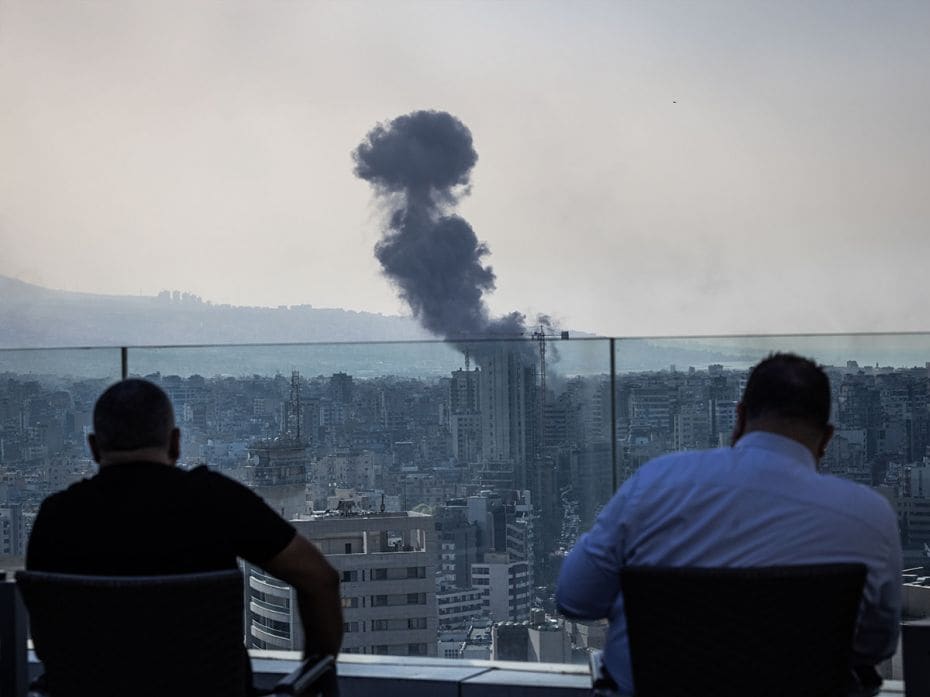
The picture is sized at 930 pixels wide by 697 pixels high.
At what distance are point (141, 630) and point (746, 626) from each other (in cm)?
92

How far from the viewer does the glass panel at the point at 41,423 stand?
4105mm

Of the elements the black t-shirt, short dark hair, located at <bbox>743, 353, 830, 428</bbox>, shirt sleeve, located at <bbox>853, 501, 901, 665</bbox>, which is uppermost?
short dark hair, located at <bbox>743, 353, 830, 428</bbox>

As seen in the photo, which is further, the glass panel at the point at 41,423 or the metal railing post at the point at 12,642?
the glass panel at the point at 41,423

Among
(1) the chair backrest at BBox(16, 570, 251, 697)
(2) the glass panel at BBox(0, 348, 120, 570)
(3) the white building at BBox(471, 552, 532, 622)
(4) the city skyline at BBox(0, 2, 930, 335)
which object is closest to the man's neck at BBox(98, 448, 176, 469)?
(1) the chair backrest at BBox(16, 570, 251, 697)

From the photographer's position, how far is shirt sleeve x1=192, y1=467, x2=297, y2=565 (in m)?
1.84

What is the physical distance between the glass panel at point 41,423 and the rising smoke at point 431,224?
25.3m

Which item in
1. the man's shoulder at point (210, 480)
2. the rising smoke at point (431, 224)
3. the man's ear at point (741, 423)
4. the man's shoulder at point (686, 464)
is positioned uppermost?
the rising smoke at point (431, 224)

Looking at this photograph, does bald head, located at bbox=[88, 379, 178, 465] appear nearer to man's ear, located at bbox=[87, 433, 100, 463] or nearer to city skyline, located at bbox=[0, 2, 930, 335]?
man's ear, located at bbox=[87, 433, 100, 463]

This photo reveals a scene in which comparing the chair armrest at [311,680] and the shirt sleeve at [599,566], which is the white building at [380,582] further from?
the shirt sleeve at [599,566]

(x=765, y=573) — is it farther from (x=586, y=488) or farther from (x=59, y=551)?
(x=586, y=488)

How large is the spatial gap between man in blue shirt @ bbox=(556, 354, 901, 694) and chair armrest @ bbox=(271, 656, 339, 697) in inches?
17.5

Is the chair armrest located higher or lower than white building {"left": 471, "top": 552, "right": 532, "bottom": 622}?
higher

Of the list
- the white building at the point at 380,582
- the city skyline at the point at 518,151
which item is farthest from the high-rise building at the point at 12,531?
the city skyline at the point at 518,151

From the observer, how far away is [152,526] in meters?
1.81
